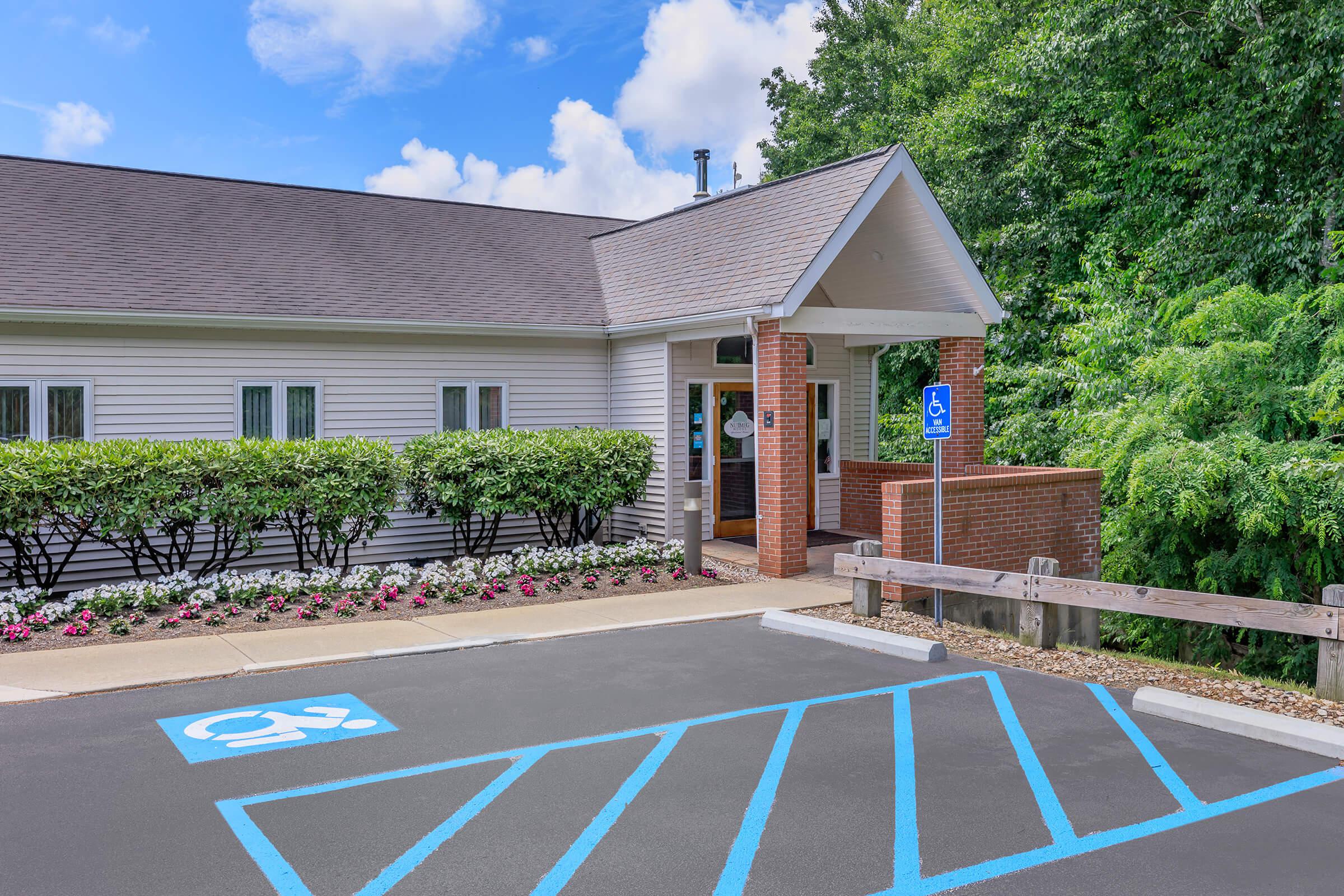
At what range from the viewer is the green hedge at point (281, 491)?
410 inches

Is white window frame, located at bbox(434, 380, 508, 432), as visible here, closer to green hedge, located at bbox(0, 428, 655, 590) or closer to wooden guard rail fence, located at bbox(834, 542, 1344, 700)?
green hedge, located at bbox(0, 428, 655, 590)

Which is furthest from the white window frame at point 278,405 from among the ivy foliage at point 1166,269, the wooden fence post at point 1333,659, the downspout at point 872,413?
the wooden fence post at point 1333,659

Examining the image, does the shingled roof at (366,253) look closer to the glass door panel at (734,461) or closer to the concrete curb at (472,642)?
the glass door panel at (734,461)

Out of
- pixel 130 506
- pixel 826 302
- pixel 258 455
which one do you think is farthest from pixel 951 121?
pixel 130 506

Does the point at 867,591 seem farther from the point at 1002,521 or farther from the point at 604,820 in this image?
the point at 604,820

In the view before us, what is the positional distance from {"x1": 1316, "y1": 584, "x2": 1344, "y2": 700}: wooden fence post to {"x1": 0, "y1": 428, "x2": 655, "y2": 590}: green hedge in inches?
327

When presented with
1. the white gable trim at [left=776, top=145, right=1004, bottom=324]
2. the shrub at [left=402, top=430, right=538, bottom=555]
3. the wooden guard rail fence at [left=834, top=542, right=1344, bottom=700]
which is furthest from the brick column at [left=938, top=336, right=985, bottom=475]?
the shrub at [left=402, top=430, right=538, bottom=555]

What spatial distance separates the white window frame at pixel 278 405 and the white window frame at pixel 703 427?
5.05 metres

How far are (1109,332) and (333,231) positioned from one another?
11986mm

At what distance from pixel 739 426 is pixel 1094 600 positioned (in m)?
7.21

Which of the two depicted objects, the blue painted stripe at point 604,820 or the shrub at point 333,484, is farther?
the shrub at point 333,484

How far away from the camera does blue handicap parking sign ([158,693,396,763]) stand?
6.28 metres

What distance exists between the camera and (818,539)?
15.4 metres

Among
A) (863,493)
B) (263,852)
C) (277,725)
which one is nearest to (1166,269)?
(863,493)
